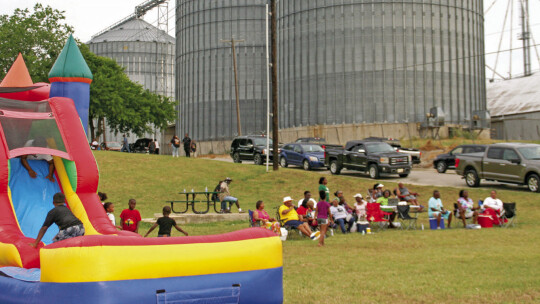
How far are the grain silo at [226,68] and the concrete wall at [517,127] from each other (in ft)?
77.7

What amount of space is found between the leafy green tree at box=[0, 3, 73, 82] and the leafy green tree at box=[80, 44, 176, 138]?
163 inches

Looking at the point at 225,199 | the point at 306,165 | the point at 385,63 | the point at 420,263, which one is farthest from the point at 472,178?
the point at 385,63

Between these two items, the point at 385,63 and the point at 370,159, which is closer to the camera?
the point at 370,159

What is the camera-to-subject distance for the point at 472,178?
2730 centimetres

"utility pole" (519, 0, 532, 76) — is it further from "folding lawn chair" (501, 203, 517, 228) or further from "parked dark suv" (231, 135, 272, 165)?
"folding lawn chair" (501, 203, 517, 228)

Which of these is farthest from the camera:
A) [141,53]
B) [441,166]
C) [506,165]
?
[141,53]

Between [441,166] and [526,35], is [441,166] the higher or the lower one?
the lower one

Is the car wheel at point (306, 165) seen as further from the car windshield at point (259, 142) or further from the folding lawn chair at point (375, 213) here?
the folding lawn chair at point (375, 213)

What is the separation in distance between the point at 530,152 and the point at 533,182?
125 cm

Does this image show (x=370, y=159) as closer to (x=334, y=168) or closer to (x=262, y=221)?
(x=334, y=168)

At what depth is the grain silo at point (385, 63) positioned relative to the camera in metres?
51.7

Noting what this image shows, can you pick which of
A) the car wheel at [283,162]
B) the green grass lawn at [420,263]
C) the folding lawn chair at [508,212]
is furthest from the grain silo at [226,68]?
the folding lawn chair at [508,212]

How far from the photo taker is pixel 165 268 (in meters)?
7.11

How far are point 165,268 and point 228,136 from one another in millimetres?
58426
